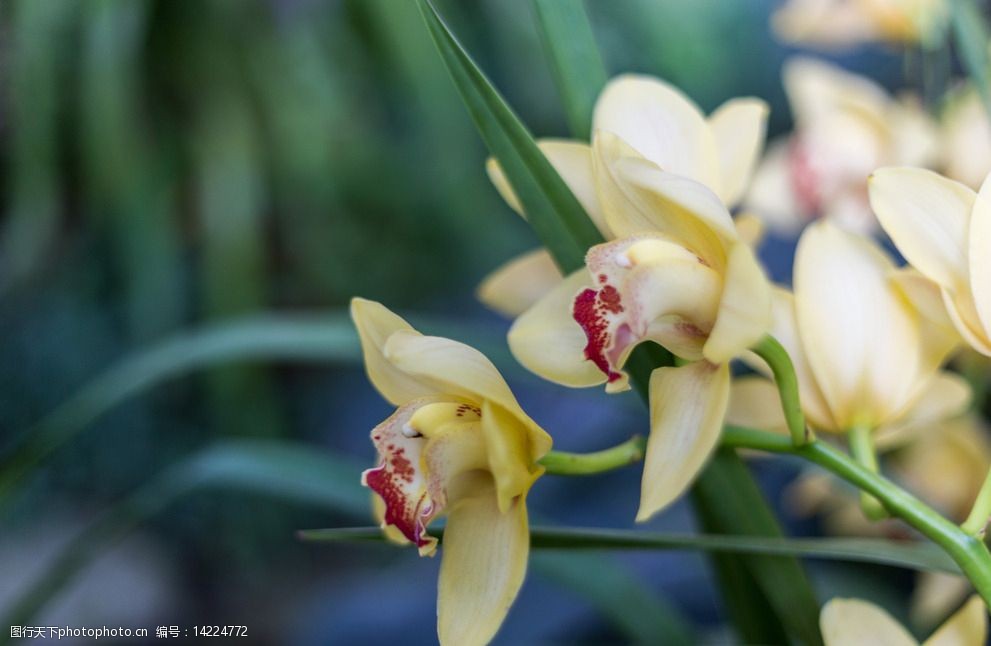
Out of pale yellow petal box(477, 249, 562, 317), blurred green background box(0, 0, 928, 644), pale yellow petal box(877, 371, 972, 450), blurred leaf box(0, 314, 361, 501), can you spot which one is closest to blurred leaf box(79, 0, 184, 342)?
blurred green background box(0, 0, 928, 644)

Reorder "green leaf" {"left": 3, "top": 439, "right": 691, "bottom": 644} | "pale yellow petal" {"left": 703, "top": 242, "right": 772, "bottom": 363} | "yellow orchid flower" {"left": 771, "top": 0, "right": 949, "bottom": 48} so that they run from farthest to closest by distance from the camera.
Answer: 1. "yellow orchid flower" {"left": 771, "top": 0, "right": 949, "bottom": 48}
2. "green leaf" {"left": 3, "top": 439, "right": 691, "bottom": 644}
3. "pale yellow petal" {"left": 703, "top": 242, "right": 772, "bottom": 363}

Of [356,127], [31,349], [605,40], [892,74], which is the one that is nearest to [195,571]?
[31,349]

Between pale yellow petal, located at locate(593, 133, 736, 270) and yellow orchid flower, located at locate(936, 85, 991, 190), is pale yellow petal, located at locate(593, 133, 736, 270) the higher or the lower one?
the higher one

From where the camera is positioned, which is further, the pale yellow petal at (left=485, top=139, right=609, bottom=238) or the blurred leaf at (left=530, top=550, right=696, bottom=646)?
the blurred leaf at (left=530, top=550, right=696, bottom=646)

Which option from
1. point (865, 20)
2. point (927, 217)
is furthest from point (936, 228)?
point (865, 20)

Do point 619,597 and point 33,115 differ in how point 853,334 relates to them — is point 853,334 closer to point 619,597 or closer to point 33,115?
point 619,597

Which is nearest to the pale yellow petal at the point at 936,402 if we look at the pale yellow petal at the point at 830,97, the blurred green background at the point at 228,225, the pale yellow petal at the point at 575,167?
the pale yellow petal at the point at 575,167

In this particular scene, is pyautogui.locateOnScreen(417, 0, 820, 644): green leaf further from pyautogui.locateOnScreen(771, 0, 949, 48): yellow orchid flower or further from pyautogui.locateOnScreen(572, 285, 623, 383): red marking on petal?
pyautogui.locateOnScreen(771, 0, 949, 48): yellow orchid flower
